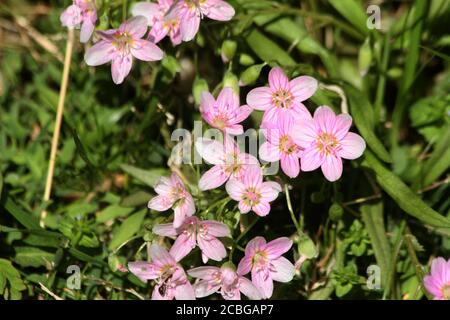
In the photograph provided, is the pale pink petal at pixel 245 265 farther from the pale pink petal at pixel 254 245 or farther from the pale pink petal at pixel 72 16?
the pale pink petal at pixel 72 16

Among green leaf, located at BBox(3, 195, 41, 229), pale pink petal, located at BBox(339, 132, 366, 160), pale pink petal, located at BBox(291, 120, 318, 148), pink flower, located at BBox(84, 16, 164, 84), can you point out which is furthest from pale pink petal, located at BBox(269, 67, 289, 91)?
green leaf, located at BBox(3, 195, 41, 229)

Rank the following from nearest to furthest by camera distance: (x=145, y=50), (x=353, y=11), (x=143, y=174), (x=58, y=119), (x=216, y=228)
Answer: (x=216, y=228), (x=145, y=50), (x=143, y=174), (x=353, y=11), (x=58, y=119)

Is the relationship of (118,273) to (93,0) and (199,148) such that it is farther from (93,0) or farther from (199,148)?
(93,0)

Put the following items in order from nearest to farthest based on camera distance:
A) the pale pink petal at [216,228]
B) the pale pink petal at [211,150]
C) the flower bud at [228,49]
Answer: the pale pink petal at [216,228] < the pale pink petal at [211,150] < the flower bud at [228,49]

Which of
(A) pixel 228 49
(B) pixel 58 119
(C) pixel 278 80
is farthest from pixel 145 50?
(B) pixel 58 119

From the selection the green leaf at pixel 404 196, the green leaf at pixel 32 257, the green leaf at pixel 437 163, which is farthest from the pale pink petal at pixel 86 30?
the green leaf at pixel 437 163

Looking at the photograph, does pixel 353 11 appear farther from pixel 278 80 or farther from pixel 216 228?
pixel 216 228
